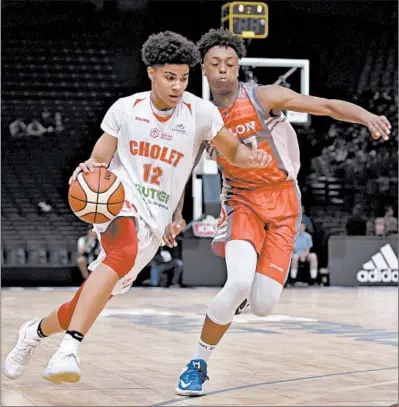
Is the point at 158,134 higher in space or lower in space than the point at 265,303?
higher

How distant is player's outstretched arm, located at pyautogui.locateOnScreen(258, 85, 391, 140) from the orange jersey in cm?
7

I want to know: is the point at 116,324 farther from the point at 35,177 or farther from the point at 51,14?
the point at 51,14

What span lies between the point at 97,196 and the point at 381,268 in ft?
43.7

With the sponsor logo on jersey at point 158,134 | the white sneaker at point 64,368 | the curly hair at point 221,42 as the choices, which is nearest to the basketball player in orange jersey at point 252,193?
the curly hair at point 221,42

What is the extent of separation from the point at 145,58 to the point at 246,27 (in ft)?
33.8

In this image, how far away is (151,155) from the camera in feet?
15.3

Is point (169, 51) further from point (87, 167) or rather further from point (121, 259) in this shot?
point (121, 259)

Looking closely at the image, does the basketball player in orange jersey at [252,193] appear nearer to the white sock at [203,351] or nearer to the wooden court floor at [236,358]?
the white sock at [203,351]

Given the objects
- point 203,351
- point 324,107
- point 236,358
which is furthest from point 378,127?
point 236,358

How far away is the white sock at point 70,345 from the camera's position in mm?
4184

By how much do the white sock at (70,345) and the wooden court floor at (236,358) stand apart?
31 centimetres

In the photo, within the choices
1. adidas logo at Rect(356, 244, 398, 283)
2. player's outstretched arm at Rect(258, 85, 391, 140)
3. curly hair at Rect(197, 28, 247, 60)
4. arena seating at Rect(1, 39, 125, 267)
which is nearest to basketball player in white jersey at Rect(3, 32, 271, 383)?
player's outstretched arm at Rect(258, 85, 391, 140)

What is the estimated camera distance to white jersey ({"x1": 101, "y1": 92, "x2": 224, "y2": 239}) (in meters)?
4.65

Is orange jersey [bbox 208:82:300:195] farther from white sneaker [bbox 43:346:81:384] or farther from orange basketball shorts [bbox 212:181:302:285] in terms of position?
white sneaker [bbox 43:346:81:384]
